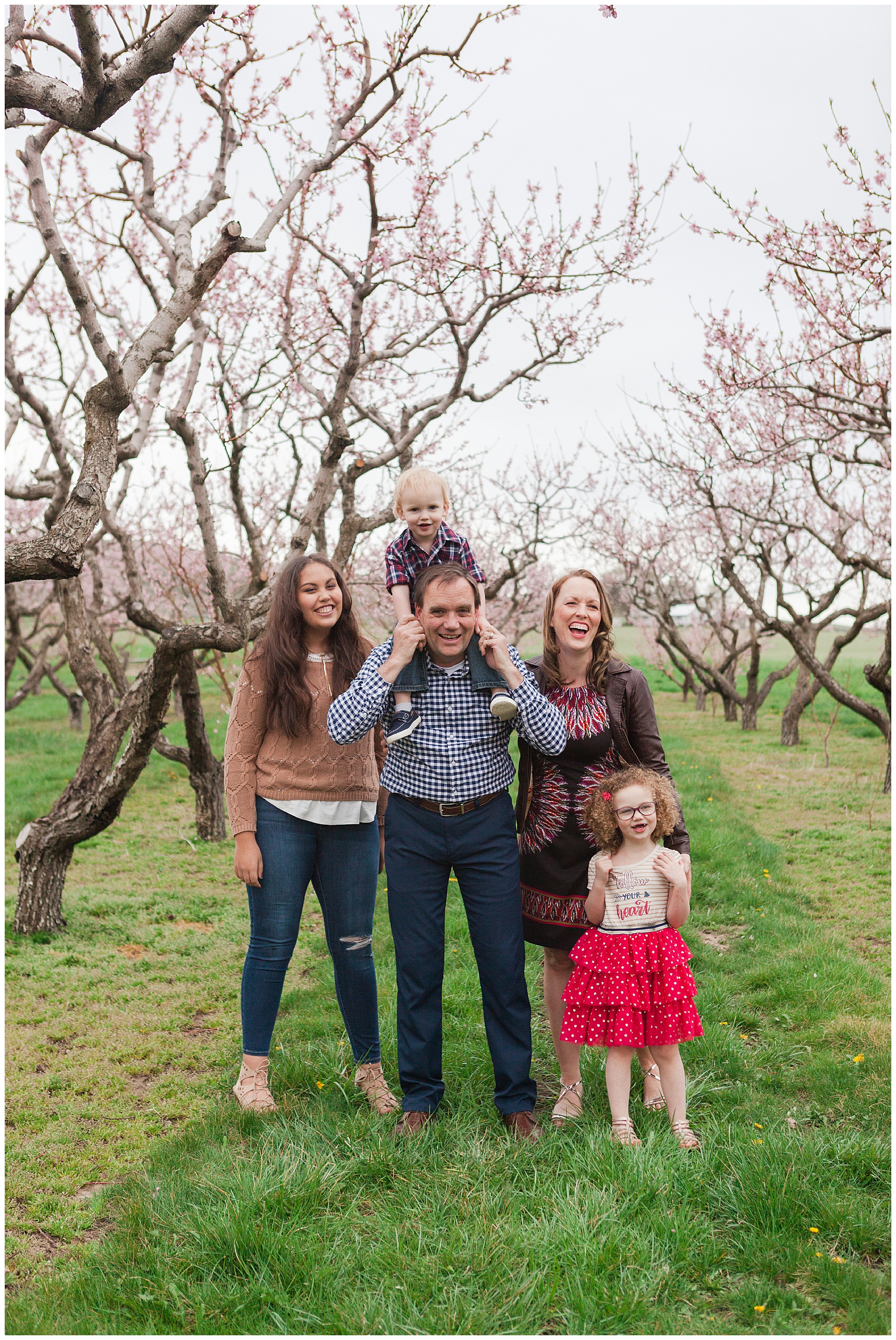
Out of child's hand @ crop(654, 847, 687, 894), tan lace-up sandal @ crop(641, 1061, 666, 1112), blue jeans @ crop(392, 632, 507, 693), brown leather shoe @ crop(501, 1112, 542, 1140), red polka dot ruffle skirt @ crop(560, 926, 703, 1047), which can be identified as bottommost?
brown leather shoe @ crop(501, 1112, 542, 1140)

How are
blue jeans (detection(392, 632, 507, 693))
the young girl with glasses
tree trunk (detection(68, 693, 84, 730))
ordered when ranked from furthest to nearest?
tree trunk (detection(68, 693, 84, 730))
blue jeans (detection(392, 632, 507, 693))
the young girl with glasses

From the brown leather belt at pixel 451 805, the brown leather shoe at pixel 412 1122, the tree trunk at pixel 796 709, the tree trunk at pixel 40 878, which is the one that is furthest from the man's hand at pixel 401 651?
the tree trunk at pixel 796 709

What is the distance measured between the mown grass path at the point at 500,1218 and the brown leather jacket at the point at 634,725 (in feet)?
3.19

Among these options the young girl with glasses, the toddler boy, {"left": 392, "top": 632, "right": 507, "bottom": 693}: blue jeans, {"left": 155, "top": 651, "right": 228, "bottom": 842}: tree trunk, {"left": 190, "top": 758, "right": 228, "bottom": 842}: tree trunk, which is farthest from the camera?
{"left": 190, "top": 758, "right": 228, "bottom": 842}: tree trunk

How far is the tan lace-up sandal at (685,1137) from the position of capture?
114 inches

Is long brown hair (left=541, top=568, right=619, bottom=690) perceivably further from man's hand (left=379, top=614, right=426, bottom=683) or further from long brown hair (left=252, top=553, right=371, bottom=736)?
long brown hair (left=252, top=553, right=371, bottom=736)

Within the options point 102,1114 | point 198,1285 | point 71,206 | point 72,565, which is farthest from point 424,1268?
point 71,206

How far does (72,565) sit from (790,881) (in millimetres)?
5422

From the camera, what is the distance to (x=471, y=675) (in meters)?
3.14

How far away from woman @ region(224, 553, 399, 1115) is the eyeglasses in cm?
83

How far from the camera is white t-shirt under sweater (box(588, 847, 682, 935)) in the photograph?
3.07 m

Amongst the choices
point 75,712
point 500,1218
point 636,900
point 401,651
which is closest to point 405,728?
point 401,651

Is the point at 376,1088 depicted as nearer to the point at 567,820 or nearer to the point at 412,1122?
the point at 412,1122

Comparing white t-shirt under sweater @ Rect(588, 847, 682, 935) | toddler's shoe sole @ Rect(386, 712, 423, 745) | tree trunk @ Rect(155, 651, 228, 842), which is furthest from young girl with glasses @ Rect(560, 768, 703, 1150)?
tree trunk @ Rect(155, 651, 228, 842)
